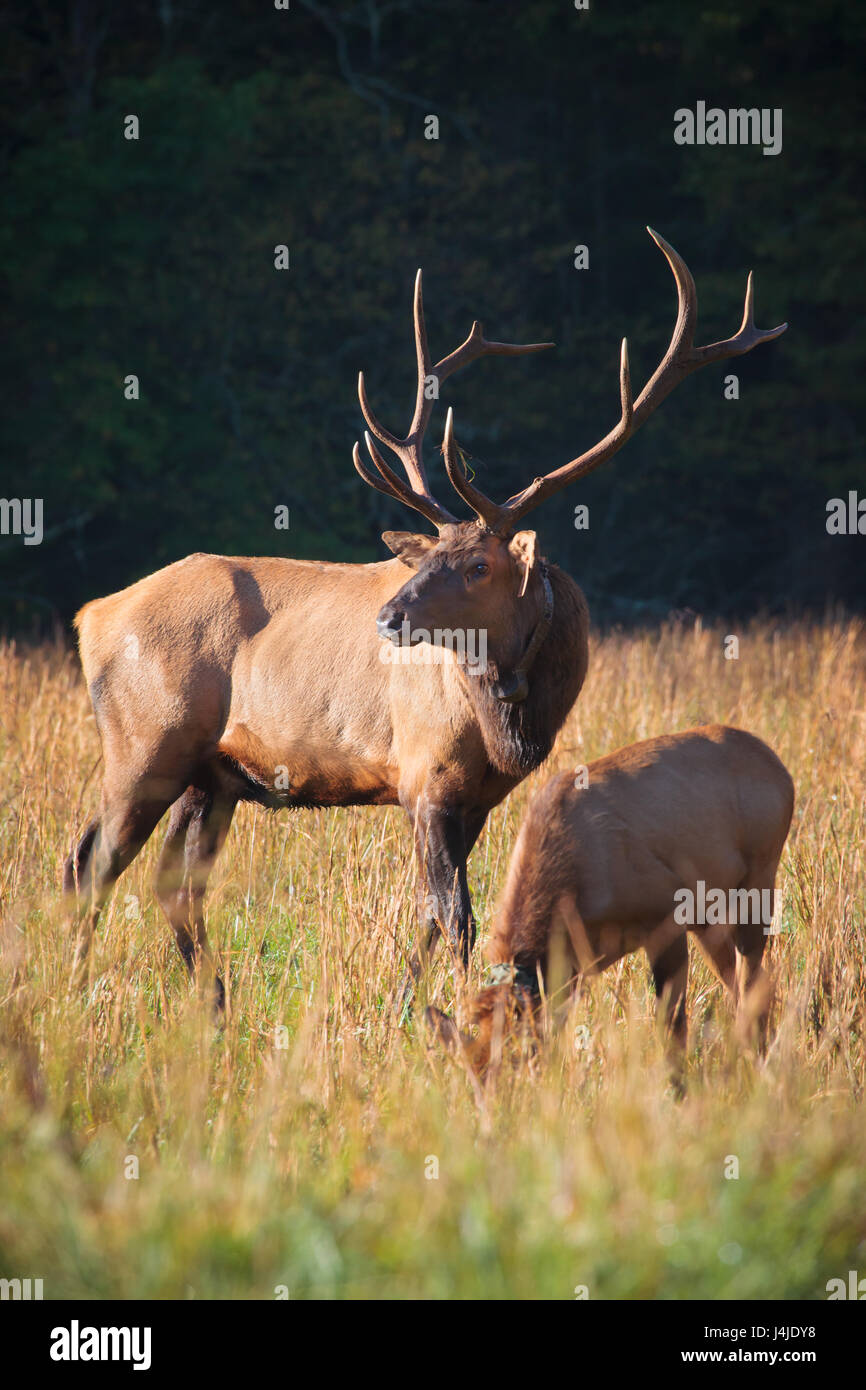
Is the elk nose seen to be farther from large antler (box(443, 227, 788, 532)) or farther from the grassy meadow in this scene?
the grassy meadow

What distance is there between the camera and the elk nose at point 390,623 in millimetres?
3969

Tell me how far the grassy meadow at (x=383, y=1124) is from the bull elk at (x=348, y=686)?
25 cm

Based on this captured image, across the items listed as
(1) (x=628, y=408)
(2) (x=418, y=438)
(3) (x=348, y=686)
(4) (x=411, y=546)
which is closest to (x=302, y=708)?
(3) (x=348, y=686)

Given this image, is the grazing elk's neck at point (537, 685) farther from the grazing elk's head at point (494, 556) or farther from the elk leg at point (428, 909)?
the elk leg at point (428, 909)

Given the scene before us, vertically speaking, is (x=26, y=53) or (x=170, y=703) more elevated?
(x=26, y=53)

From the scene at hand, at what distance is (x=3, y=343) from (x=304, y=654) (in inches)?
488

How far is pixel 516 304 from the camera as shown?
19.2m

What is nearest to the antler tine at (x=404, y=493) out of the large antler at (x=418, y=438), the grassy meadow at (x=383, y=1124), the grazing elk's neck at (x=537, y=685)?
the large antler at (x=418, y=438)

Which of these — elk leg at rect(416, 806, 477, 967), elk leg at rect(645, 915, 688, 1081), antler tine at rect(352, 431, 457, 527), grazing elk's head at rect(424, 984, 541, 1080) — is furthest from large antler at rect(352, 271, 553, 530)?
grazing elk's head at rect(424, 984, 541, 1080)

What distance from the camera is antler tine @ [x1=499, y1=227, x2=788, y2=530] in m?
4.42

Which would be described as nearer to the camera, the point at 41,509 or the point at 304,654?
the point at 304,654

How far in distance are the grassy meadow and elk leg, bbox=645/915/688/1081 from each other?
77mm

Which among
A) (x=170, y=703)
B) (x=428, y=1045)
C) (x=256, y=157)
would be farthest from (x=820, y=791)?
(x=256, y=157)
